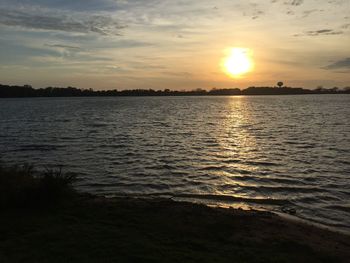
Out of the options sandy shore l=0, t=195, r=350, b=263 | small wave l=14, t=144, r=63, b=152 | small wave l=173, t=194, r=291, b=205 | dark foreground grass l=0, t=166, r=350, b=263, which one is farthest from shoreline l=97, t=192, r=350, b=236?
small wave l=14, t=144, r=63, b=152

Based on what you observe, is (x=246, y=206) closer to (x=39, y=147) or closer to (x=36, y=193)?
(x=36, y=193)

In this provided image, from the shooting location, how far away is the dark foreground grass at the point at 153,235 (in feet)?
29.0

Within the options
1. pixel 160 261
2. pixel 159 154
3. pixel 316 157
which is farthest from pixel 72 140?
pixel 160 261

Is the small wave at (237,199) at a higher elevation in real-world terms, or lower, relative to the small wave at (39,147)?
higher

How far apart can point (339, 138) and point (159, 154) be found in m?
18.5

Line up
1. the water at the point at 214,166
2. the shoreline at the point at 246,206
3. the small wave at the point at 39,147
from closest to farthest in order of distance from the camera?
the shoreline at the point at 246,206 → the water at the point at 214,166 → the small wave at the point at 39,147

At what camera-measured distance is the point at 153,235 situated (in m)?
10.3

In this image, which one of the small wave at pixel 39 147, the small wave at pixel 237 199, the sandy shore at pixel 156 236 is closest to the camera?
the sandy shore at pixel 156 236

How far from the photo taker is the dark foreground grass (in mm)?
8844

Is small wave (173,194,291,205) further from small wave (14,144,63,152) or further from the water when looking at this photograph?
small wave (14,144,63,152)

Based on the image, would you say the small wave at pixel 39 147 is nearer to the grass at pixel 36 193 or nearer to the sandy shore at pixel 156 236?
the grass at pixel 36 193

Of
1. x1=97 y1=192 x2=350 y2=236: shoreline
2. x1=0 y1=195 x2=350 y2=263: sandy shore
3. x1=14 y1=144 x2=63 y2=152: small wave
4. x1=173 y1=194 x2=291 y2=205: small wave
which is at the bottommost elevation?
x1=14 y1=144 x2=63 y2=152: small wave

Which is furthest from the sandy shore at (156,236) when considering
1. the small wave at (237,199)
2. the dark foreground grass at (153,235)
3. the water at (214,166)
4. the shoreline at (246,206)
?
the water at (214,166)

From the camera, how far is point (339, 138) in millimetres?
37812
